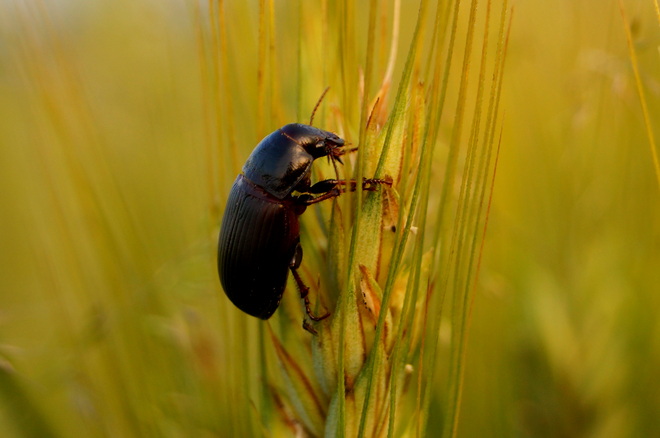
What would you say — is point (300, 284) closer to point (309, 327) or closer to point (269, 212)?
point (309, 327)

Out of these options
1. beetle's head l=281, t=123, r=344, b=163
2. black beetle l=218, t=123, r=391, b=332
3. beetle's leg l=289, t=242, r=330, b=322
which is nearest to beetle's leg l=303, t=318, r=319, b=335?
beetle's leg l=289, t=242, r=330, b=322

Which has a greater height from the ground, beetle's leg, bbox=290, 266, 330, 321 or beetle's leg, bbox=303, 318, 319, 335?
beetle's leg, bbox=290, 266, 330, 321

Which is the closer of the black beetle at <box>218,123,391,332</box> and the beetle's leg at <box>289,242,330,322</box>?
the beetle's leg at <box>289,242,330,322</box>

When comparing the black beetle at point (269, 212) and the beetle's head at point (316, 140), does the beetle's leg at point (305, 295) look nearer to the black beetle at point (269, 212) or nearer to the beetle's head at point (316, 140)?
the black beetle at point (269, 212)

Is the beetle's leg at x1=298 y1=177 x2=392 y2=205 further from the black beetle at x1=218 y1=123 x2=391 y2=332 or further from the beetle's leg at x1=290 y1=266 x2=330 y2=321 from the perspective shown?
the beetle's leg at x1=290 y1=266 x2=330 y2=321

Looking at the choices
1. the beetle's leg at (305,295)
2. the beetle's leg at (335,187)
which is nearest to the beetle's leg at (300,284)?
the beetle's leg at (305,295)

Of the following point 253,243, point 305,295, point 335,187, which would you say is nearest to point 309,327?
point 305,295

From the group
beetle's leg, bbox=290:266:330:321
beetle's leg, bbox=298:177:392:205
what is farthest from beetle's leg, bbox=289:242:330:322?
beetle's leg, bbox=298:177:392:205

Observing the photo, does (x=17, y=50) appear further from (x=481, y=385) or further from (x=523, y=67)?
(x=523, y=67)
